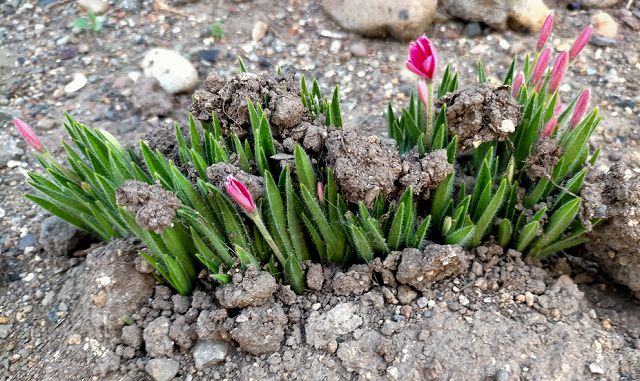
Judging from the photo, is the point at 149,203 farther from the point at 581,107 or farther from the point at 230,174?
the point at 581,107

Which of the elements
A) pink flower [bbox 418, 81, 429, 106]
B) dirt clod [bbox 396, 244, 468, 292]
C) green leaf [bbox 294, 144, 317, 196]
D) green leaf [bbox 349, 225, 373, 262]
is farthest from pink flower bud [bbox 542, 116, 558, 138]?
green leaf [bbox 294, 144, 317, 196]

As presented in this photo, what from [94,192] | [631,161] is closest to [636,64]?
[631,161]

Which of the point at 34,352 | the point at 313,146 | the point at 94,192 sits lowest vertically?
the point at 34,352

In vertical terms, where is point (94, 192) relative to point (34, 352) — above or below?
above

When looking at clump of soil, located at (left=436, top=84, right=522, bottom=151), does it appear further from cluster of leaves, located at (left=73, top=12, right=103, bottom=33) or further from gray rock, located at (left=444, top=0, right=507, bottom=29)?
cluster of leaves, located at (left=73, top=12, right=103, bottom=33)

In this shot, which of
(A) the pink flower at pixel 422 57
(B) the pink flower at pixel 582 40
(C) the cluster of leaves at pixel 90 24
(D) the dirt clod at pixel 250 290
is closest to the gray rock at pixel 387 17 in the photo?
(B) the pink flower at pixel 582 40

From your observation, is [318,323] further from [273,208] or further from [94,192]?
[94,192]
